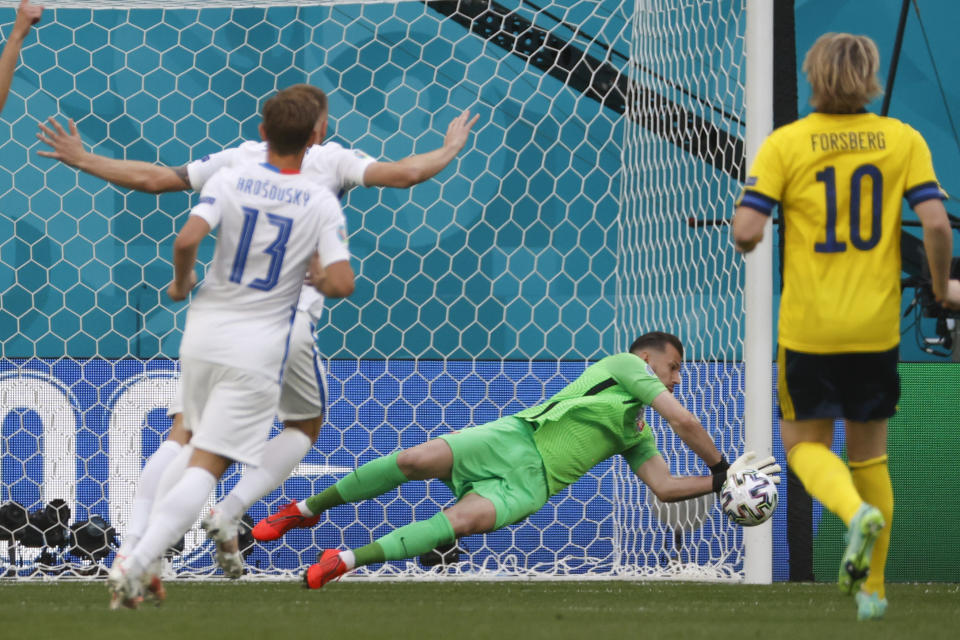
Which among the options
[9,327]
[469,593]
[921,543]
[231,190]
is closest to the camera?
[231,190]

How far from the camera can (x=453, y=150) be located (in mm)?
3842

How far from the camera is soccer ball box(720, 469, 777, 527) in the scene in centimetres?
432

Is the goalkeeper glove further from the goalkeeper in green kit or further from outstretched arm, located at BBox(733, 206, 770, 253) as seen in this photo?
outstretched arm, located at BBox(733, 206, 770, 253)

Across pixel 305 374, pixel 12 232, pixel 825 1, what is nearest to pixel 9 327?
pixel 12 232

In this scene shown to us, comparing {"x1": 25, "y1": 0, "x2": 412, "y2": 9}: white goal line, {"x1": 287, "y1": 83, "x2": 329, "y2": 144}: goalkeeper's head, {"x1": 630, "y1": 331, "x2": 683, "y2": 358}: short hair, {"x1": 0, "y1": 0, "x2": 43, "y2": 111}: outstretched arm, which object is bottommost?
{"x1": 630, "y1": 331, "x2": 683, "y2": 358}: short hair

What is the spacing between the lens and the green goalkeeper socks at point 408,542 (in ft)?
13.6

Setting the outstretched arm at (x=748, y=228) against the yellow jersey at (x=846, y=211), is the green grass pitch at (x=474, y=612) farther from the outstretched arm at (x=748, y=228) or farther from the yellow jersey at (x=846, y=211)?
the outstretched arm at (x=748, y=228)

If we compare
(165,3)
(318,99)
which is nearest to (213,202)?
(318,99)

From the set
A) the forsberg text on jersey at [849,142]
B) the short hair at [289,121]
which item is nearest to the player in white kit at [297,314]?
the short hair at [289,121]

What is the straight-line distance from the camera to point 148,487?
363cm

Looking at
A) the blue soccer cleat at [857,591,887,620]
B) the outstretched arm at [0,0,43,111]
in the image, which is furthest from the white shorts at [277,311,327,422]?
the blue soccer cleat at [857,591,887,620]

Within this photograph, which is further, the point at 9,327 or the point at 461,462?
the point at 9,327

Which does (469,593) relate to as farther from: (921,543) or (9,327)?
(9,327)

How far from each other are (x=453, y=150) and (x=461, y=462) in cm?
122
